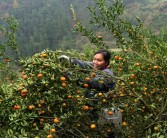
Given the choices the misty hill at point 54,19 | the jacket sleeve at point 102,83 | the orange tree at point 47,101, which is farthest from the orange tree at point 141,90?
the misty hill at point 54,19

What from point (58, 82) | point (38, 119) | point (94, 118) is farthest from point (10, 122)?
point (94, 118)

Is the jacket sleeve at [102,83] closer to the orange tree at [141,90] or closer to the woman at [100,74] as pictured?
the woman at [100,74]

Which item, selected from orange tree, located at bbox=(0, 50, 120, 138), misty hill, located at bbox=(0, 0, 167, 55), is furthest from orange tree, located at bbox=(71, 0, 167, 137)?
misty hill, located at bbox=(0, 0, 167, 55)

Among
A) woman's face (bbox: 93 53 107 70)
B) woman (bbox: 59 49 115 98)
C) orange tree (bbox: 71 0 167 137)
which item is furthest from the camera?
woman's face (bbox: 93 53 107 70)

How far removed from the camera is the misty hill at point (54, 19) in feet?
275

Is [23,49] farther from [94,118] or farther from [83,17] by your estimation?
[94,118]

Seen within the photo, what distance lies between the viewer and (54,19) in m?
100

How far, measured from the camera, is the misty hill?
275ft

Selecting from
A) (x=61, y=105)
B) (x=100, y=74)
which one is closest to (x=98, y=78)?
(x=100, y=74)

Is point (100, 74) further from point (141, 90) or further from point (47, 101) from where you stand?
point (141, 90)

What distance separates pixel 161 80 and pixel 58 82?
165 centimetres

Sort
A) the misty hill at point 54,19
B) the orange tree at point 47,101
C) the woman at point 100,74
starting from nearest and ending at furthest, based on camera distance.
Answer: the orange tree at point 47,101
the woman at point 100,74
the misty hill at point 54,19

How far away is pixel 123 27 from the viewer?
250 inches

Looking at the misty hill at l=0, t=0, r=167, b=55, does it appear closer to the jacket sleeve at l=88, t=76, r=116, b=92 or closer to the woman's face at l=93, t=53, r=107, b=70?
the woman's face at l=93, t=53, r=107, b=70
